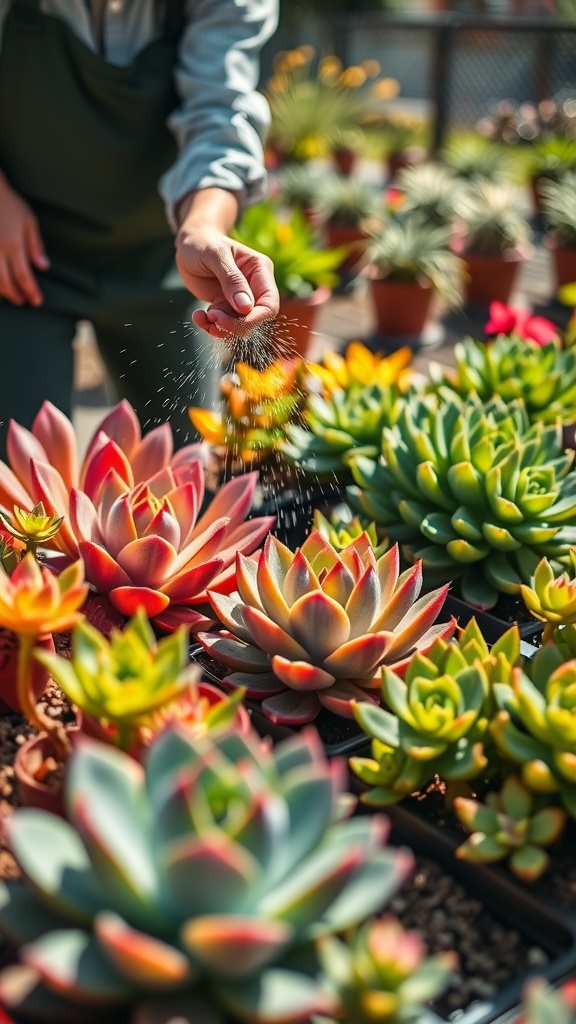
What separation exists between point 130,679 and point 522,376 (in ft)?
3.57

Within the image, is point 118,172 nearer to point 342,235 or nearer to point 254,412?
point 254,412

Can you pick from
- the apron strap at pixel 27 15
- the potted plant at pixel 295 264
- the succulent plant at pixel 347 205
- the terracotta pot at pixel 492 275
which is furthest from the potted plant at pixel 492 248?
the apron strap at pixel 27 15

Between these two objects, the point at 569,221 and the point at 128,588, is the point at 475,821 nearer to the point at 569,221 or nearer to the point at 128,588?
the point at 128,588

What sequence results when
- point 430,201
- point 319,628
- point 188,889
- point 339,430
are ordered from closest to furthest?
point 188,889
point 319,628
point 339,430
point 430,201

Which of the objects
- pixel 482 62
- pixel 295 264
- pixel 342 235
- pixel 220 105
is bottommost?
pixel 482 62

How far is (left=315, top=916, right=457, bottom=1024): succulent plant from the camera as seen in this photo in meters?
0.62

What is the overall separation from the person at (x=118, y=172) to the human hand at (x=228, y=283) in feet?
0.58

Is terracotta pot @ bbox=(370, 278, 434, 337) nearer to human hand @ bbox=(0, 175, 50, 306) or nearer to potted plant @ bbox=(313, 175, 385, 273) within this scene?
potted plant @ bbox=(313, 175, 385, 273)

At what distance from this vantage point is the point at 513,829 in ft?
2.80

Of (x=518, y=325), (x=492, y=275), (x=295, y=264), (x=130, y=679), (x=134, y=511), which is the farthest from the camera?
(x=492, y=275)

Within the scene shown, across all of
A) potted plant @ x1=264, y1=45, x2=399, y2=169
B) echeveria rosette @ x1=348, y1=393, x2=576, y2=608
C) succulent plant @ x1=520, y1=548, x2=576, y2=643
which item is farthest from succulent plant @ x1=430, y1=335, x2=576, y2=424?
potted plant @ x1=264, y1=45, x2=399, y2=169

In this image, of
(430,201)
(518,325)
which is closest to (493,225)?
(430,201)

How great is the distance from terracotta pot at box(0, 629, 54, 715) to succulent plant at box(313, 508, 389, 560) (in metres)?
0.34

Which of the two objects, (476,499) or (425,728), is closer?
(425,728)
